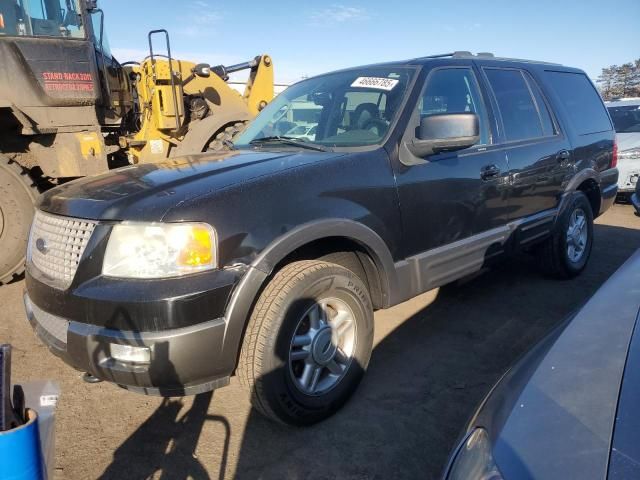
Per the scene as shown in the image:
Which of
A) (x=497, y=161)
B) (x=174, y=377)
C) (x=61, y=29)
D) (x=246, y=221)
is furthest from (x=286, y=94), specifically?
(x=61, y=29)

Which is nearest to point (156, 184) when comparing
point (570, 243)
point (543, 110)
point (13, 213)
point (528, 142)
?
point (528, 142)

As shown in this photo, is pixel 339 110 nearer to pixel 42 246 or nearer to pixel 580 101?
pixel 42 246

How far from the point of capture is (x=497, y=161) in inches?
140

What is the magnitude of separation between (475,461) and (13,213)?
508cm

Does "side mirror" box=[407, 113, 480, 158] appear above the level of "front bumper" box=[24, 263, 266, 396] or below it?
above

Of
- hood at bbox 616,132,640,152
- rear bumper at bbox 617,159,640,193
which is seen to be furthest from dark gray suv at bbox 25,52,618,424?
hood at bbox 616,132,640,152

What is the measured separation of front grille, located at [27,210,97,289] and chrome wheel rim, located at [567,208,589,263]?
4.20 metres

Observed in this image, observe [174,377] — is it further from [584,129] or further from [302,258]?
[584,129]

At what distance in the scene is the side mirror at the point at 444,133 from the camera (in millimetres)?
2848

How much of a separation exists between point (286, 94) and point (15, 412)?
330cm

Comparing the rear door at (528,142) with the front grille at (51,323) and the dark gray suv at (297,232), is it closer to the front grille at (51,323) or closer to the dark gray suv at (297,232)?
the dark gray suv at (297,232)

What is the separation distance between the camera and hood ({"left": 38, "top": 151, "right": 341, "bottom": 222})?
2.20m

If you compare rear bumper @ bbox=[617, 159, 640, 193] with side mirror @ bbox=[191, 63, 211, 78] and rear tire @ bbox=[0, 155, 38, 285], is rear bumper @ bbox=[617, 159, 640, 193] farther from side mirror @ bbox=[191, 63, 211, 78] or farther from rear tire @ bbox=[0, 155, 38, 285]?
rear tire @ bbox=[0, 155, 38, 285]

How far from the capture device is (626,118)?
9500 mm
